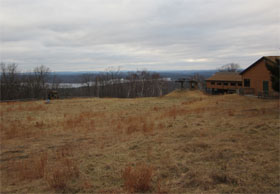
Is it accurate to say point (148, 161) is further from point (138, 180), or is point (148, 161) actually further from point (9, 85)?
point (9, 85)

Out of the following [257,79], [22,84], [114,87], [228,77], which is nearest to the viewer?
[257,79]

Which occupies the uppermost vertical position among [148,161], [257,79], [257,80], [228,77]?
[228,77]

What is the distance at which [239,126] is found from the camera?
10180 mm

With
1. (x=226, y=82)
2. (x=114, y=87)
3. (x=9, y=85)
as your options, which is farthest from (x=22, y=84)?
(x=226, y=82)

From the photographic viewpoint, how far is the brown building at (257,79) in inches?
1061

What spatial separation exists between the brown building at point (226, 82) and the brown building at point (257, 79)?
10.7m

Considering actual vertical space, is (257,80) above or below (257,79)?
below

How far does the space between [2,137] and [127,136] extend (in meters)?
6.44

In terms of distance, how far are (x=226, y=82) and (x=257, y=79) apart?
16366 mm

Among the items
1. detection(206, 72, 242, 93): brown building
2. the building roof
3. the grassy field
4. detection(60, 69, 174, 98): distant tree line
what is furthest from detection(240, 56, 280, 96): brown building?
detection(60, 69, 174, 98): distant tree line

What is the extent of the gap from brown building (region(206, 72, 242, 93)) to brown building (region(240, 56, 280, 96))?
1069cm

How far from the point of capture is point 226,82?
44594 millimetres

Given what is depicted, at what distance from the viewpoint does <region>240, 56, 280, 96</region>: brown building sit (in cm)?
2694

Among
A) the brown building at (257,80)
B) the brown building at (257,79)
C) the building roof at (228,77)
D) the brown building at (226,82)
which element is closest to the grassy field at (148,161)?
the brown building at (257,80)
